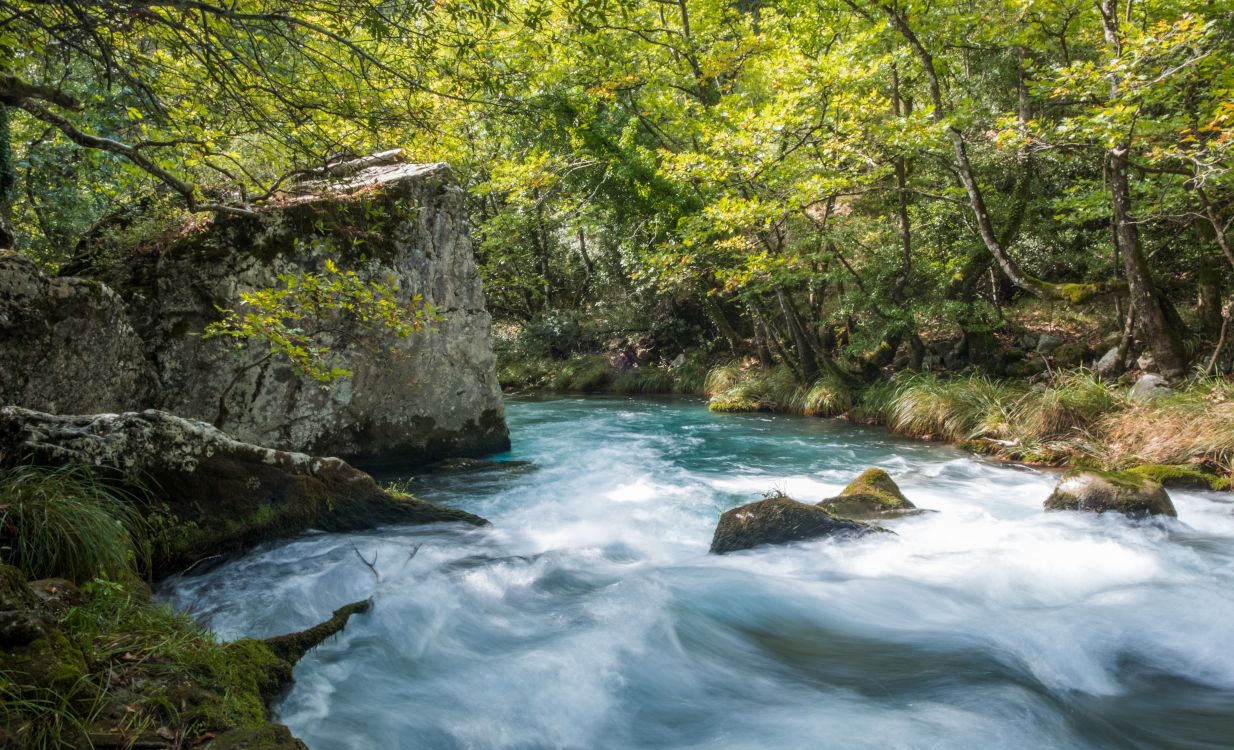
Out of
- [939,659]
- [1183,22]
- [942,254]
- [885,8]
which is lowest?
[939,659]

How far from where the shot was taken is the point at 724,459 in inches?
372

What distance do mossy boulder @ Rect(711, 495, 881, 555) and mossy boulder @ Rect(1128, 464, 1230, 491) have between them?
3.42m

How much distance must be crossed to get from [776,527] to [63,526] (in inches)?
182

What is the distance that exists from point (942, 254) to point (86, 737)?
42.8 ft

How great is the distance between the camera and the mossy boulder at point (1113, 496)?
5.46 metres

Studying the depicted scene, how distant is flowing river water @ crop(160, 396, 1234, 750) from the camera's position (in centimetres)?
305

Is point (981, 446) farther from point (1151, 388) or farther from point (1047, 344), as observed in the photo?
point (1047, 344)

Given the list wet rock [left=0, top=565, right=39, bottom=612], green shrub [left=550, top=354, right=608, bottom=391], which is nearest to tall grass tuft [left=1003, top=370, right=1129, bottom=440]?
wet rock [left=0, top=565, right=39, bottom=612]

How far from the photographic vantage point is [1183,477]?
6.47 m

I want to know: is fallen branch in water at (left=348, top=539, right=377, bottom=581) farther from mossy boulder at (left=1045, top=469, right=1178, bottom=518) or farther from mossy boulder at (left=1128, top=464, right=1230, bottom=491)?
mossy boulder at (left=1128, top=464, right=1230, bottom=491)

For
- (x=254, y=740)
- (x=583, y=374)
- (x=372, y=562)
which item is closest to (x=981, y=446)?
(x=372, y=562)

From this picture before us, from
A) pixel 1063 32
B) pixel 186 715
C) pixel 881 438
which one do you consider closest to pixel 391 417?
pixel 186 715

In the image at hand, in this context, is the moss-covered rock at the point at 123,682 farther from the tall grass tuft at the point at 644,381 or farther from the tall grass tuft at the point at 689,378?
the tall grass tuft at the point at 644,381

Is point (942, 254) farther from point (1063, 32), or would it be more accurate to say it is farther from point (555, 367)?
point (555, 367)
